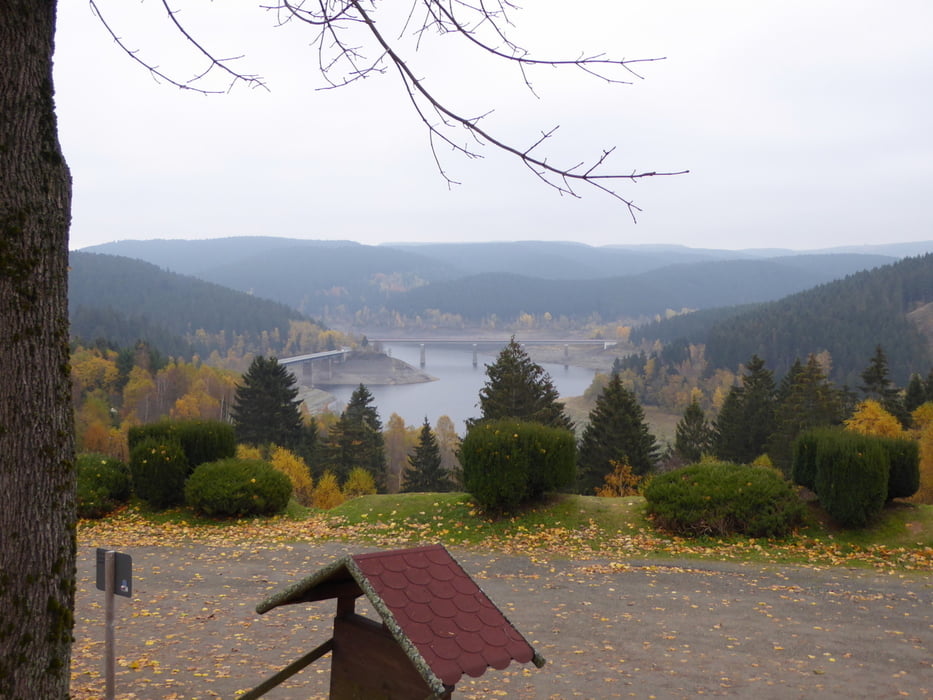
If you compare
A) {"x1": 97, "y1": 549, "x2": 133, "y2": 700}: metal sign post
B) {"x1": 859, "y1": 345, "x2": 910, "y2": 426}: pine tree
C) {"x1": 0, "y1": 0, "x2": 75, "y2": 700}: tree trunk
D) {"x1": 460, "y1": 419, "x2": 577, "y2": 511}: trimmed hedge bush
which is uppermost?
{"x1": 0, "y1": 0, "x2": 75, "y2": 700}: tree trunk

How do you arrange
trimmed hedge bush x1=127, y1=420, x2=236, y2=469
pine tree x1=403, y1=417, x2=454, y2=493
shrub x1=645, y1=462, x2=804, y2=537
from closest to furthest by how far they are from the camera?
1. shrub x1=645, y1=462, x2=804, y2=537
2. trimmed hedge bush x1=127, y1=420, x2=236, y2=469
3. pine tree x1=403, y1=417, x2=454, y2=493

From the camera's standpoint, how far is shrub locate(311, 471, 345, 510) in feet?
129

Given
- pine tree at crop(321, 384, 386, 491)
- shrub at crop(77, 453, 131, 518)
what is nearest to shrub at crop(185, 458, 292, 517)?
shrub at crop(77, 453, 131, 518)

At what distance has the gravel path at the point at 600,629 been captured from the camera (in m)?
6.77

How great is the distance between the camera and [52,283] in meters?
3.52

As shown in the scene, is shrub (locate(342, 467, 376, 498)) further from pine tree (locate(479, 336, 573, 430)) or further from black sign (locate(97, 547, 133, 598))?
→ black sign (locate(97, 547, 133, 598))

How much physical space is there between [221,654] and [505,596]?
3.66 metres

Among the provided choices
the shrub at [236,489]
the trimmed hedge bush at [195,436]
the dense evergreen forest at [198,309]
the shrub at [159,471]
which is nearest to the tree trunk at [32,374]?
the shrub at [236,489]

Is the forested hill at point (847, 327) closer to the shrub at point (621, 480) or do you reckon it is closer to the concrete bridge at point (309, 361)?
the concrete bridge at point (309, 361)

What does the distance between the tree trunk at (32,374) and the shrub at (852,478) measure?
11951mm

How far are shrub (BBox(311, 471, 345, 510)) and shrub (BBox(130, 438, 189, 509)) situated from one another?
76.3 feet

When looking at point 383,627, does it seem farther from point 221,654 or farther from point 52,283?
point 221,654

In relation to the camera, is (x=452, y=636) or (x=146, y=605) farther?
(x=146, y=605)

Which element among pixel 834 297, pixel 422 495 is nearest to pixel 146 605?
pixel 422 495
